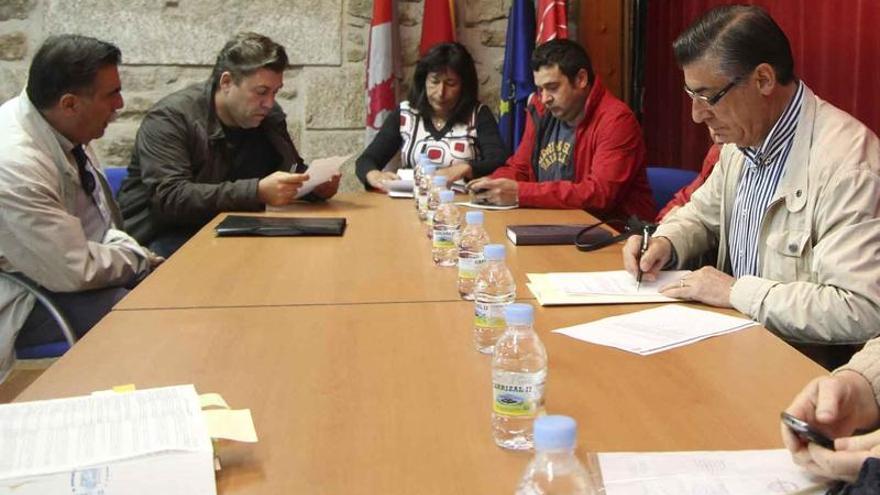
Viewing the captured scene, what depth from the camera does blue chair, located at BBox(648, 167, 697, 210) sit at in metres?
3.35

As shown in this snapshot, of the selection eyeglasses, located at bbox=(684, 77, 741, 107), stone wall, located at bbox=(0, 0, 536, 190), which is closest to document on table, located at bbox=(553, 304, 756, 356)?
eyeglasses, located at bbox=(684, 77, 741, 107)

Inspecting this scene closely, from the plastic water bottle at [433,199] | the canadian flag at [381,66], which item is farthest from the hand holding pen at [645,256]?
the canadian flag at [381,66]

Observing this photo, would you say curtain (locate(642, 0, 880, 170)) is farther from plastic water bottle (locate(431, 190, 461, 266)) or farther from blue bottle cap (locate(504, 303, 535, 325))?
blue bottle cap (locate(504, 303, 535, 325))

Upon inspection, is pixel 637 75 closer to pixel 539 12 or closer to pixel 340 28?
pixel 539 12

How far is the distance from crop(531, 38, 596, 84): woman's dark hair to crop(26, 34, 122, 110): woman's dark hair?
1.61m

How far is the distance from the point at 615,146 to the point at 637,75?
1.47m

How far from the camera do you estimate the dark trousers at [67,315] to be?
7.57ft

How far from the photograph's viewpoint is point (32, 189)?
2.22 metres

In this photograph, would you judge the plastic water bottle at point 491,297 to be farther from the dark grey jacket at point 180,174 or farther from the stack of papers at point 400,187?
the stack of papers at point 400,187

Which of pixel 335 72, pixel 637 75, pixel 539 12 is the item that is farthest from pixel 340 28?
pixel 637 75

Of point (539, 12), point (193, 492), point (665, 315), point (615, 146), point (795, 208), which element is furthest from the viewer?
point (539, 12)

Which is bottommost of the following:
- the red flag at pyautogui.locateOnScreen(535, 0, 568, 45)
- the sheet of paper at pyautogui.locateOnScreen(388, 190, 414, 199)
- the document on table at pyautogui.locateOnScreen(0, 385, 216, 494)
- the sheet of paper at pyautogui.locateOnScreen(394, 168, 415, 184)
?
the sheet of paper at pyautogui.locateOnScreen(388, 190, 414, 199)

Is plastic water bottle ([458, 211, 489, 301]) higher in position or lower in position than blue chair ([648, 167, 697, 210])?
higher

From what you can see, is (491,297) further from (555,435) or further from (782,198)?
(555,435)
